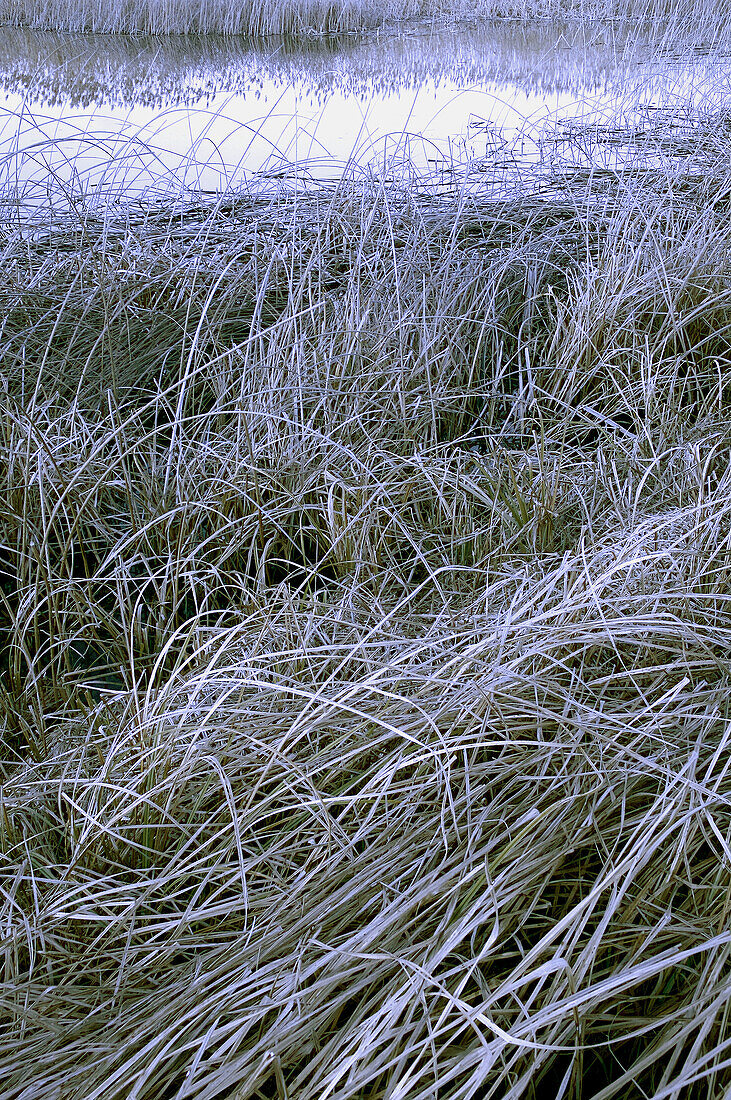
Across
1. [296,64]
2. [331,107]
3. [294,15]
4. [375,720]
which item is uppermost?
[294,15]

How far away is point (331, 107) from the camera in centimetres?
426

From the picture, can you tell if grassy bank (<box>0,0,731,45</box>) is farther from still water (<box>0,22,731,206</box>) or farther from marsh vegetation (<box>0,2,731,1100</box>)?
marsh vegetation (<box>0,2,731,1100</box>)

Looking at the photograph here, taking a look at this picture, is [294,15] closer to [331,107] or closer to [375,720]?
[331,107]

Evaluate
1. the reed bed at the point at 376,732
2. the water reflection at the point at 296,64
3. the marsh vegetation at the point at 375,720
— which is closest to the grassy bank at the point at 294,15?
the water reflection at the point at 296,64

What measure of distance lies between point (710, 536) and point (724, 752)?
0.41m

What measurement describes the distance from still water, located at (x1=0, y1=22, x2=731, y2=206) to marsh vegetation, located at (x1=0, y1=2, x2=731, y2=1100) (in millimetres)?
956

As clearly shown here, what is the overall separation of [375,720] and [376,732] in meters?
0.18

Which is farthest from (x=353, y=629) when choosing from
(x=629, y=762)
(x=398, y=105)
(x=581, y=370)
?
(x=398, y=105)

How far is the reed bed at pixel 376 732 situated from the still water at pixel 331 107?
1.04 meters

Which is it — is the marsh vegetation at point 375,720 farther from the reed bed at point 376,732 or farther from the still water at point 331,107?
the still water at point 331,107

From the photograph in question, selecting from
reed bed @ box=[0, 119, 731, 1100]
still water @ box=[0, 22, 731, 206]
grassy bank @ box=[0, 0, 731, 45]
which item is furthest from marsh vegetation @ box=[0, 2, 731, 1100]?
grassy bank @ box=[0, 0, 731, 45]

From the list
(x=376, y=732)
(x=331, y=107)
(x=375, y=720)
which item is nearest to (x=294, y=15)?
(x=331, y=107)

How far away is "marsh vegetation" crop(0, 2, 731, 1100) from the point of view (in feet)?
2.56

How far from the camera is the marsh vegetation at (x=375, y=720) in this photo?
0.78 metres
